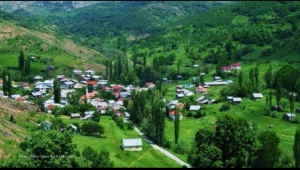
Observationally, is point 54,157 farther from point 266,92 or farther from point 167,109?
point 266,92

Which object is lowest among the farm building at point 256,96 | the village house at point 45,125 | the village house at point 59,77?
the village house at point 45,125

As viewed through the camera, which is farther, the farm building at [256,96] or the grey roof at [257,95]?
the grey roof at [257,95]

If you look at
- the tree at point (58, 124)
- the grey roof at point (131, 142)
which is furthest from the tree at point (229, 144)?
the tree at point (58, 124)

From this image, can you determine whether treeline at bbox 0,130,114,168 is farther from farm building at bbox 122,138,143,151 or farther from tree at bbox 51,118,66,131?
tree at bbox 51,118,66,131

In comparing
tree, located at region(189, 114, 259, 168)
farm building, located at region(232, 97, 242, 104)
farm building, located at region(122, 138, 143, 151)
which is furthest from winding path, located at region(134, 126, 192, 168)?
farm building, located at region(232, 97, 242, 104)

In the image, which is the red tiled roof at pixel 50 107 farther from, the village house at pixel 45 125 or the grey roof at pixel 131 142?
the grey roof at pixel 131 142
